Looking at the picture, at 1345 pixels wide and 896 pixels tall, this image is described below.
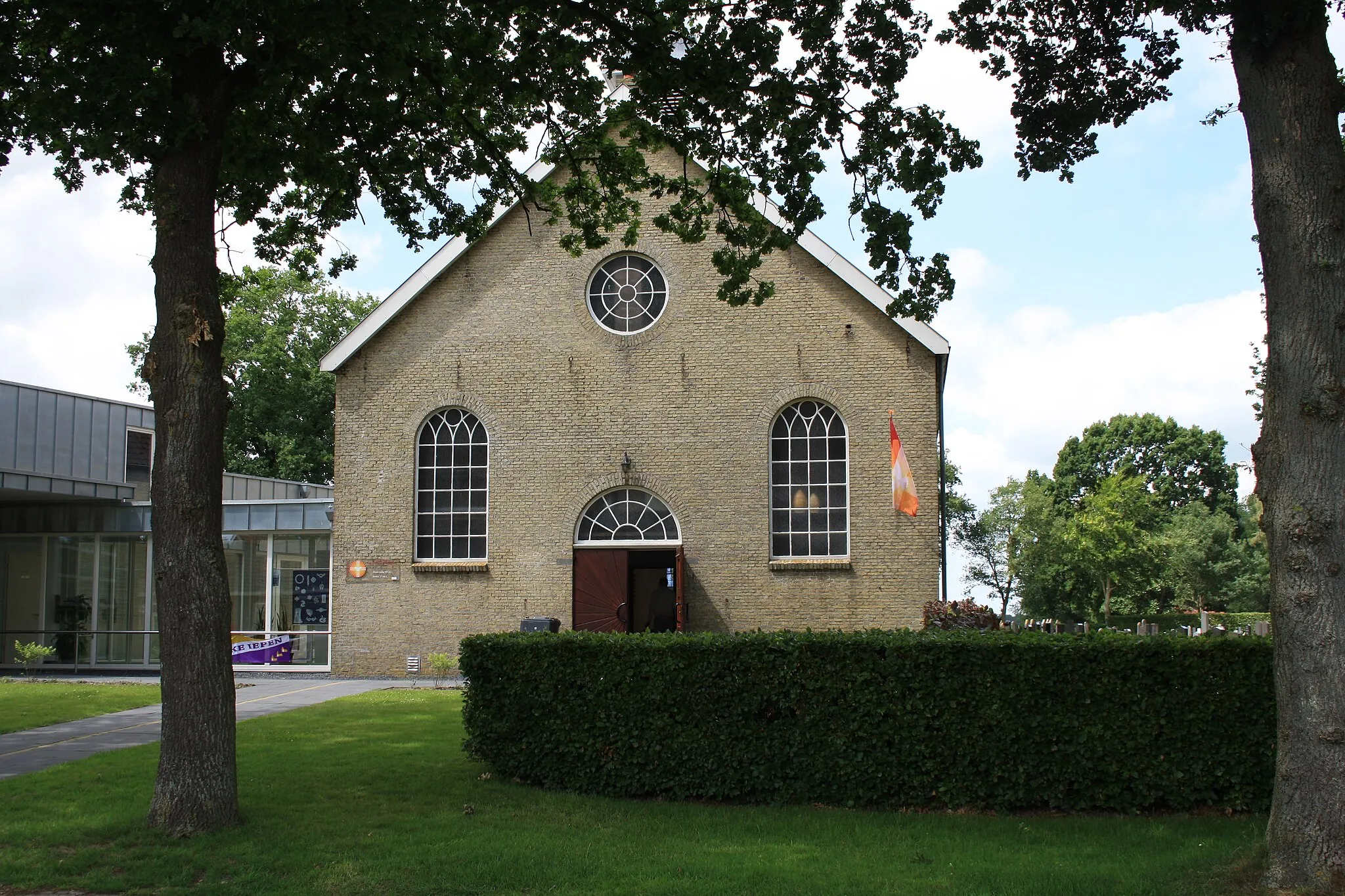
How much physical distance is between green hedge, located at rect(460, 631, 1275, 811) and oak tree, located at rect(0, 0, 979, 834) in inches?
120

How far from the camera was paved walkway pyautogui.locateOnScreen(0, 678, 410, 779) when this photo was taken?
40.0 ft

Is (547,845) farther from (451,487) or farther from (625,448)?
(451,487)

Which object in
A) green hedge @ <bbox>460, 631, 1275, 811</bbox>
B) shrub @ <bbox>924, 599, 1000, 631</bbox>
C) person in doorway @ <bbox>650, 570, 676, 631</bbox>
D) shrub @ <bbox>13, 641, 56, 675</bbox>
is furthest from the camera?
shrub @ <bbox>13, 641, 56, 675</bbox>

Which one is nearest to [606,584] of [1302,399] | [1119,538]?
[1302,399]

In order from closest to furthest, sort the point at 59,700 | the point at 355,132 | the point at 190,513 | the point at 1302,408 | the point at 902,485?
the point at 1302,408 → the point at 190,513 → the point at 355,132 → the point at 59,700 → the point at 902,485

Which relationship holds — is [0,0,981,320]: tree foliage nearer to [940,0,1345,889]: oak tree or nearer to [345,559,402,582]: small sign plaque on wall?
[940,0,1345,889]: oak tree

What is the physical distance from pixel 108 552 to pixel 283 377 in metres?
21.9

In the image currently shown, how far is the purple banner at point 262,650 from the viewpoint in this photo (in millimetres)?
24422

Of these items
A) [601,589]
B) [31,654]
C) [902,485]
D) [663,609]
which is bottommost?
[31,654]

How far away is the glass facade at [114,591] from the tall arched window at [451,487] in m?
3.60

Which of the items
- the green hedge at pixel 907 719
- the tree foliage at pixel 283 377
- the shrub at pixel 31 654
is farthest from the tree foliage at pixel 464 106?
the tree foliage at pixel 283 377

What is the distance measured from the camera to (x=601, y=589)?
21609 millimetres

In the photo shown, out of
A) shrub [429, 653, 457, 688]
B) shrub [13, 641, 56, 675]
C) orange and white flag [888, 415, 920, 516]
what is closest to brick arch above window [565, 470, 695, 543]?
shrub [429, 653, 457, 688]

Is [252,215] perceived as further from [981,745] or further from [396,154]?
[981,745]
